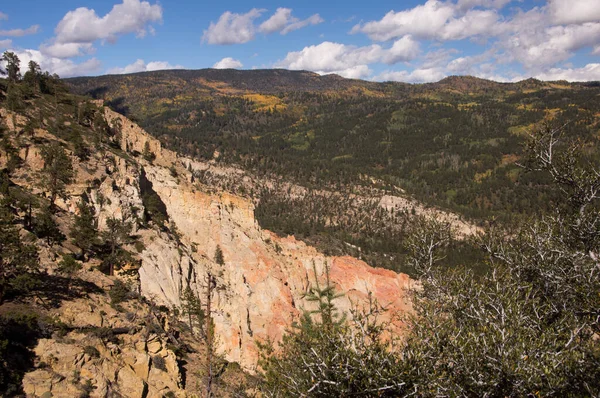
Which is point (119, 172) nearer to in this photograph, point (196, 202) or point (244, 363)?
point (196, 202)

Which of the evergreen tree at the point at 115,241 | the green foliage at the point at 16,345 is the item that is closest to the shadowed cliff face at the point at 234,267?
the evergreen tree at the point at 115,241

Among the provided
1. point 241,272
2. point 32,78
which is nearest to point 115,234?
point 241,272

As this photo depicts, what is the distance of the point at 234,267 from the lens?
157ft

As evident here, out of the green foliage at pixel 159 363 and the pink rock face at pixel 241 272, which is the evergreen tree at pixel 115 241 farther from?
the green foliage at pixel 159 363

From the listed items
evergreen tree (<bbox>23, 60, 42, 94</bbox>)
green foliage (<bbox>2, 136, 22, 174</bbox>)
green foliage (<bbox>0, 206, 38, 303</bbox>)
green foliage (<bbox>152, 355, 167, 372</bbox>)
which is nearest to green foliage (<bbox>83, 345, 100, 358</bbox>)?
green foliage (<bbox>152, 355, 167, 372</bbox>)

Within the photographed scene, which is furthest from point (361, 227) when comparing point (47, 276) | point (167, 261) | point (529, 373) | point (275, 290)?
point (529, 373)

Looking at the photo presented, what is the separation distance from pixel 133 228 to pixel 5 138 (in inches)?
628

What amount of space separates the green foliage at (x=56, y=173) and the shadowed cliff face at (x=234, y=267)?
819cm

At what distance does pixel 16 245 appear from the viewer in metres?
22.7

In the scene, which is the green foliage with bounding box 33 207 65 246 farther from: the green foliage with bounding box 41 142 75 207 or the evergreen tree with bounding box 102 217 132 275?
the green foliage with bounding box 41 142 75 207

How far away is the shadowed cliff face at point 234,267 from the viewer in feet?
135

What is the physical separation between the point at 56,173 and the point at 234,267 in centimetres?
2249

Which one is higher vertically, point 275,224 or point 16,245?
Answer: point 16,245

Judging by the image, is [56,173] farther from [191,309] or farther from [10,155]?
[191,309]
